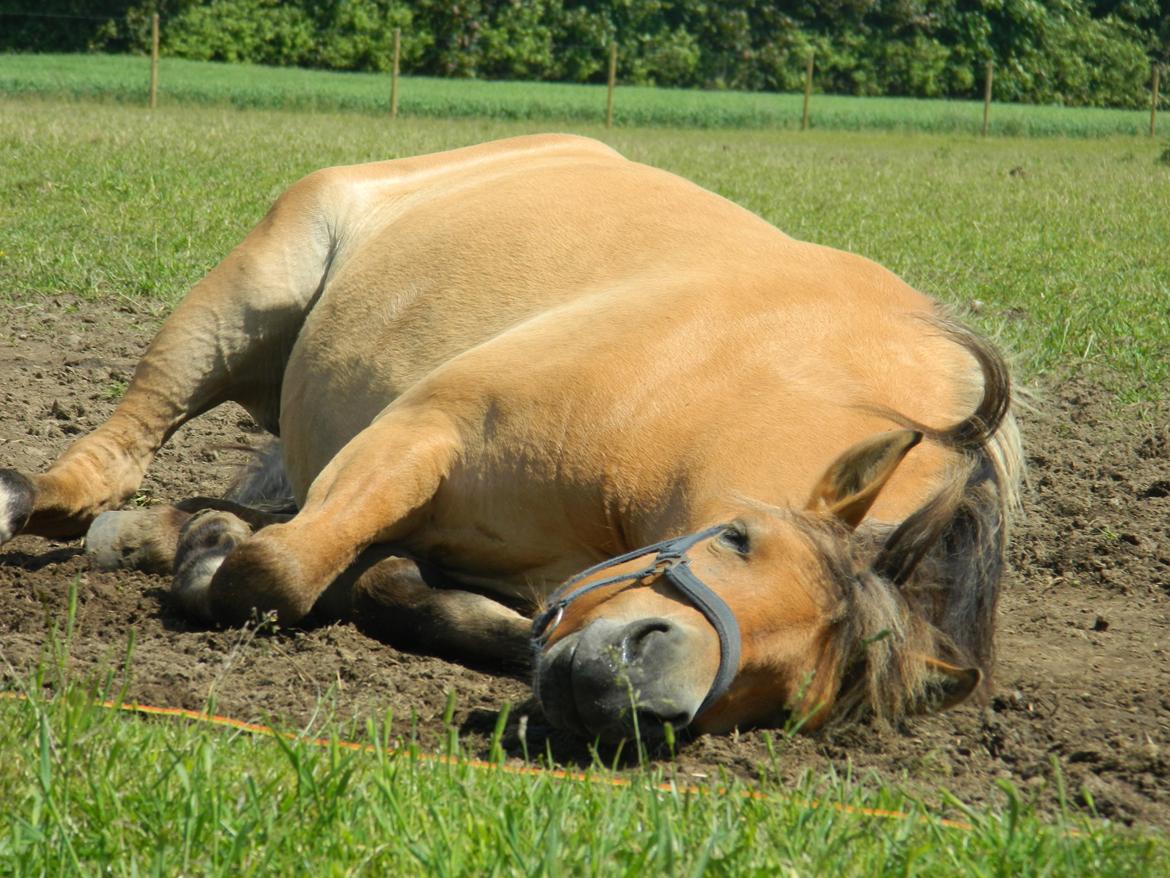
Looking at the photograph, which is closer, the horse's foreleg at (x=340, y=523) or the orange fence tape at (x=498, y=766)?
the orange fence tape at (x=498, y=766)

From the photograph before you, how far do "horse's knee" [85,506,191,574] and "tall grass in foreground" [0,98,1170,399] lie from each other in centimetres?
254

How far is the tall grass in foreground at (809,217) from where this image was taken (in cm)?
694

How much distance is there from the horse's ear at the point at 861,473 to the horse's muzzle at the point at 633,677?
1.67ft

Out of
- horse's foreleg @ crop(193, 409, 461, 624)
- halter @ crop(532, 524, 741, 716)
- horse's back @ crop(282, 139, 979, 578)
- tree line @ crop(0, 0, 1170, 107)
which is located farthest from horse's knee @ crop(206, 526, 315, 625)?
tree line @ crop(0, 0, 1170, 107)

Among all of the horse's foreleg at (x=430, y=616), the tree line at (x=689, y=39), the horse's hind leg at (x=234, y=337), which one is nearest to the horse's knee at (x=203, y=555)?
the horse's foreleg at (x=430, y=616)

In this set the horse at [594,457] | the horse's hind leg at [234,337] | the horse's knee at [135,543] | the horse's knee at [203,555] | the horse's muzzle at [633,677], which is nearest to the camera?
the horse's muzzle at [633,677]

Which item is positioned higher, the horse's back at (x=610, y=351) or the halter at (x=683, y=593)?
the horse's back at (x=610, y=351)

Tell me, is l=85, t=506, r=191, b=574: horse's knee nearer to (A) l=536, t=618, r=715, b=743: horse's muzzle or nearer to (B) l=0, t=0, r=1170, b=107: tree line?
(A) l=536, t=618, r=715, b=743: horse's muzzle

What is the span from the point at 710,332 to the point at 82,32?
3623 centimetres

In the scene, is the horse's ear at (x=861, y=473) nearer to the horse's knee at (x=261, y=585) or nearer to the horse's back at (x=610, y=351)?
the horse's back at (x=610, y=351)

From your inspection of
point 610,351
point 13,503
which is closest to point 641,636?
point 610,351

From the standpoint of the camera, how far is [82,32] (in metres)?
35.6

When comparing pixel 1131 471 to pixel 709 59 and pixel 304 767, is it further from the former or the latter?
pixel 709 59

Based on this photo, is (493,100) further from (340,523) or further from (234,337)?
(340,523)
